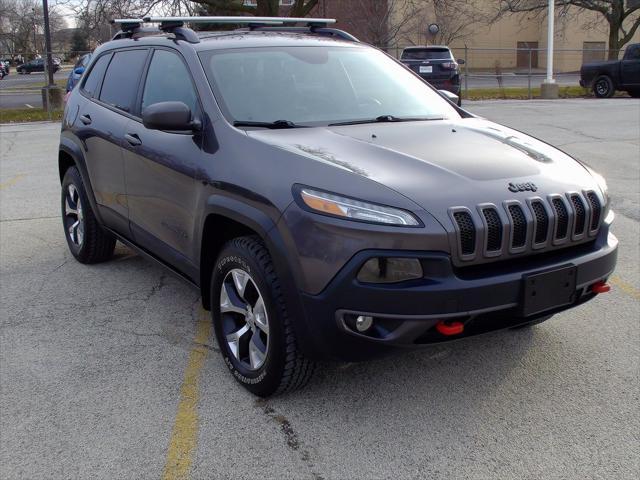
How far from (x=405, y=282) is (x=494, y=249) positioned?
0.42 m

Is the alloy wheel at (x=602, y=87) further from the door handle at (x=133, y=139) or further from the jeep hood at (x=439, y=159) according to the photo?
the door handle at (x=133, y=139)

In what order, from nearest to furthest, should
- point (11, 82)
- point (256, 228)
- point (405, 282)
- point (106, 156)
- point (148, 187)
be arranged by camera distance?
point (405, 282) → point (256, 228) → point (148, 187) → point (106, 156) → point (11, 82)

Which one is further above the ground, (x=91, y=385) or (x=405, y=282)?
(x=405, y=282)

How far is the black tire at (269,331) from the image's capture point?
3154 millimetres

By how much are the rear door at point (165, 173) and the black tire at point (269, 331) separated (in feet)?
1.57

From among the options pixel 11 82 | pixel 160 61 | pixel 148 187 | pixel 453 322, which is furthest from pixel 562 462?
pixel 11 82

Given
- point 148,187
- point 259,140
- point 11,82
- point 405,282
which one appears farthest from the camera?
point 11,82

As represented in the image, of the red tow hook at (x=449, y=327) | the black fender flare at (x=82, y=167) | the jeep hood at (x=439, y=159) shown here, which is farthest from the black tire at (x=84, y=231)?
the red tow hook at (x=449, y=327)

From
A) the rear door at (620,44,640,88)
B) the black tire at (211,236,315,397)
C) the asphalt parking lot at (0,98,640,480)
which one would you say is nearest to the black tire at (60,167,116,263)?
the asphalt parking lot at (0,98,640,480)

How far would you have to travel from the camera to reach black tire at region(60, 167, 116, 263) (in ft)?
18.2

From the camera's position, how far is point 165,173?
404 centimetres

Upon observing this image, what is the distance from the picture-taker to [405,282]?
286cm

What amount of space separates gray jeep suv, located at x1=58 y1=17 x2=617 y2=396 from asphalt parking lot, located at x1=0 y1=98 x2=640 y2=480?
12.9 inches

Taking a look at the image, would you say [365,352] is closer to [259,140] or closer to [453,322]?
[453,322]
